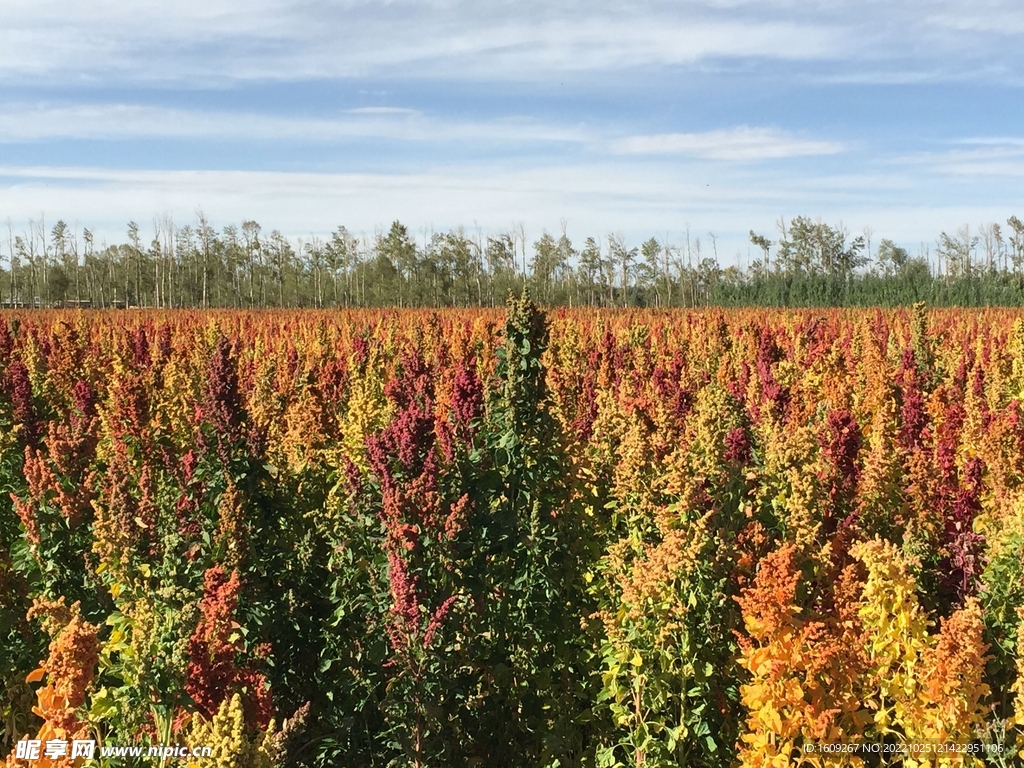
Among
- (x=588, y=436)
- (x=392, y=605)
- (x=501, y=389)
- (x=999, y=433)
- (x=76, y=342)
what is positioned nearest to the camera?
(x=392, y=605)

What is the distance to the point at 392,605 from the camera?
3555 mm

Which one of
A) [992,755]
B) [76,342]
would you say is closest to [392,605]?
[992,755]

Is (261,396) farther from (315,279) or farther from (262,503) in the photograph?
(315,279)

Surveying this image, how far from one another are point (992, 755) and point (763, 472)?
1.97 m

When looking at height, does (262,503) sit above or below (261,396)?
below

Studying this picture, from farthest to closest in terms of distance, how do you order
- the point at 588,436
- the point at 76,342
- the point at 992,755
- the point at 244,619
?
the point at 76,342 < the point at 588,436 < the point at 244,619 < the point at 992,755

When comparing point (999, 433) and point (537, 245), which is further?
point (537, 245)

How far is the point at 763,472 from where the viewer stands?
15.5ft

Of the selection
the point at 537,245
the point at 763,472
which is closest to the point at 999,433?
the point at 763,472

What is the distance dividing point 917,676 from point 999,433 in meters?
3.22

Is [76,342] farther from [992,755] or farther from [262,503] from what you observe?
[992,755]

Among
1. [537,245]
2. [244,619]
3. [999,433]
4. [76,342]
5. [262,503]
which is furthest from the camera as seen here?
[537,245]

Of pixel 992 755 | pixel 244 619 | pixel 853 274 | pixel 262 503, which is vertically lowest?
pixel 992 755

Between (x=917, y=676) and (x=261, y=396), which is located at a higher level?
(x=261, y=396)
